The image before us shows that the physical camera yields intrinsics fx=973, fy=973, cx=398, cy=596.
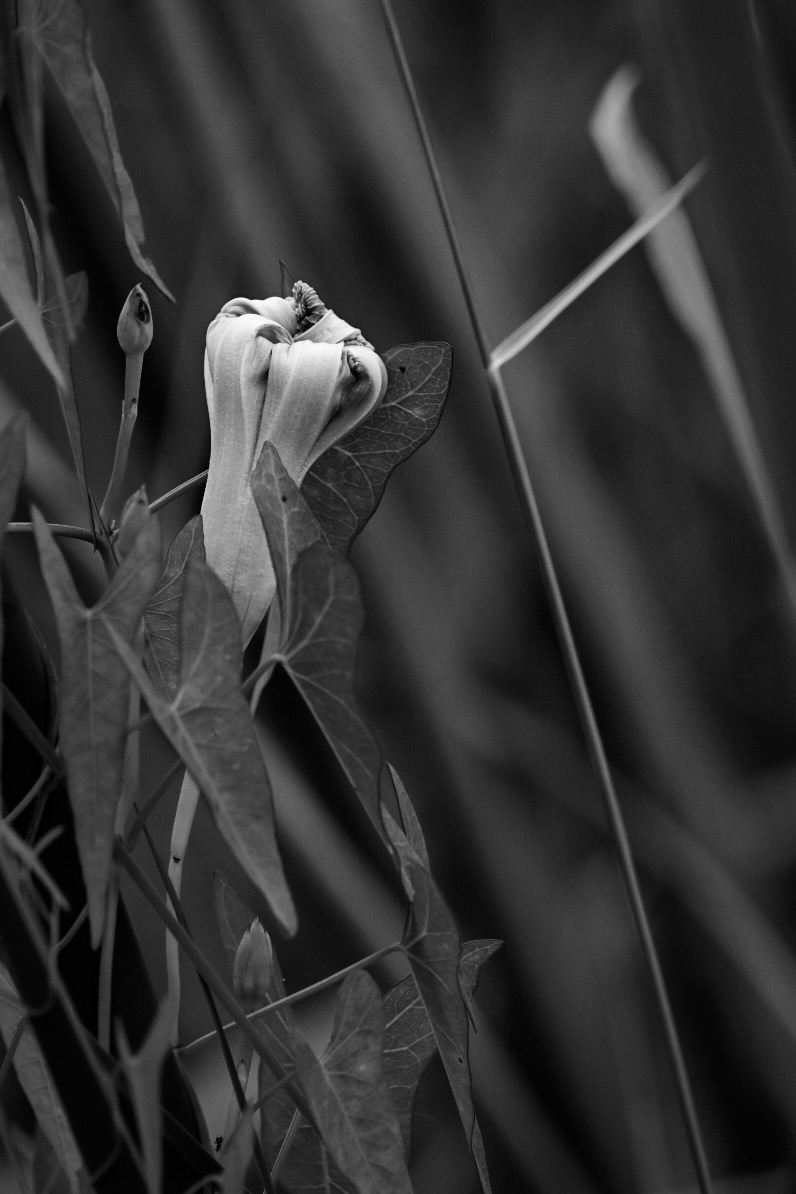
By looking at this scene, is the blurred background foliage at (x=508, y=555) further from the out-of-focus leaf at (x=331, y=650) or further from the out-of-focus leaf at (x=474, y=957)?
the out-of-focus leaf at (x=331, y=650)

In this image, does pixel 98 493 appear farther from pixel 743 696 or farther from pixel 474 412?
pixel 743 696

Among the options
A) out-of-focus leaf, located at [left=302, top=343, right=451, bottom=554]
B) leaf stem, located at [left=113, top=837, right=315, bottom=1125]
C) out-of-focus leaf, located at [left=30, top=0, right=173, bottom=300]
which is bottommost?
leaf stem, located at [left=113, top=837, right=315, bottom=1125]

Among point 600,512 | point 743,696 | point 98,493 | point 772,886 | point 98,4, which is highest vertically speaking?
point 98,4

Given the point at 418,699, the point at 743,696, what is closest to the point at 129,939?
the point at 418,699

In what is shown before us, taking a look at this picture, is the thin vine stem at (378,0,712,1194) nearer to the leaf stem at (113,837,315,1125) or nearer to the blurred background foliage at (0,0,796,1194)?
the leaf stem at (113,837,315,1125)

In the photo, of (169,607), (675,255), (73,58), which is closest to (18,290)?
(73,58)

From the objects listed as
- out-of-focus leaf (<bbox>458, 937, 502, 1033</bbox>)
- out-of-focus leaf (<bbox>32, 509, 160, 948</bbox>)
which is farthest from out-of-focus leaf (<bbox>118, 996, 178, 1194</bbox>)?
out-of-focus leaf (<bbox>458, 937, 502, 1033</bbox>)
